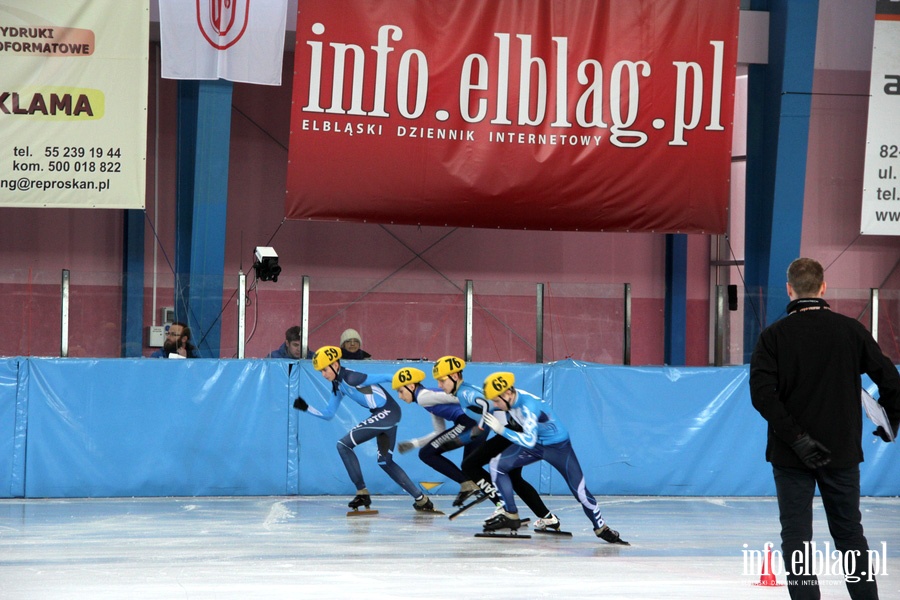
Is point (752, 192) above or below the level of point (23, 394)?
above

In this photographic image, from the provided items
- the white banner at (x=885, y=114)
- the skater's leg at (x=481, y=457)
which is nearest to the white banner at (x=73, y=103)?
the skater's leg at (x=481, y=457)

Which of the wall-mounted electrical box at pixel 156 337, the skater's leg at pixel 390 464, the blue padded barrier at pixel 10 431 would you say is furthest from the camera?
the wall-mounted electrical box at pixel 156 337

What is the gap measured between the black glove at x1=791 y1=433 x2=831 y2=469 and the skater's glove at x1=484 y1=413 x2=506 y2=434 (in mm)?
4217

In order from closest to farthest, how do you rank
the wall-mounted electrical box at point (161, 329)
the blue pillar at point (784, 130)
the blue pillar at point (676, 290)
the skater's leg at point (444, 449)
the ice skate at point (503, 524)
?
the ice skate at point (503, 524) → the skater's leg at point (444, 449) → the wall-mounted electrical box at point (161, 329) → the blue pillar at point (784, 130) → the blue pillar at point (676, 290)

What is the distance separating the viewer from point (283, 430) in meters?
12.5

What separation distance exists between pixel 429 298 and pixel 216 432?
2821mm

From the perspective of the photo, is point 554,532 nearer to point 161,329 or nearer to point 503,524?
point 503,524

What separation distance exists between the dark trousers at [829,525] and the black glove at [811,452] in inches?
4.0

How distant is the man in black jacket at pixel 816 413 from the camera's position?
4.82 metres

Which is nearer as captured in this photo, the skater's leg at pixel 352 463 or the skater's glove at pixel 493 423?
the skater's glove at pixel 493 423

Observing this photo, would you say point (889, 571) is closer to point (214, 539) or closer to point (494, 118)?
point (214, 539)

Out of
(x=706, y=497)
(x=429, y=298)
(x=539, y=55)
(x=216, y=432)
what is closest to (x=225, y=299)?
(x=216, y=432)

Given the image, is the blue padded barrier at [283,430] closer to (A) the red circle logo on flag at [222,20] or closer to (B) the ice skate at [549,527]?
(B) the ice skate at [549,527]

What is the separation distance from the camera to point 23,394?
469 inches
